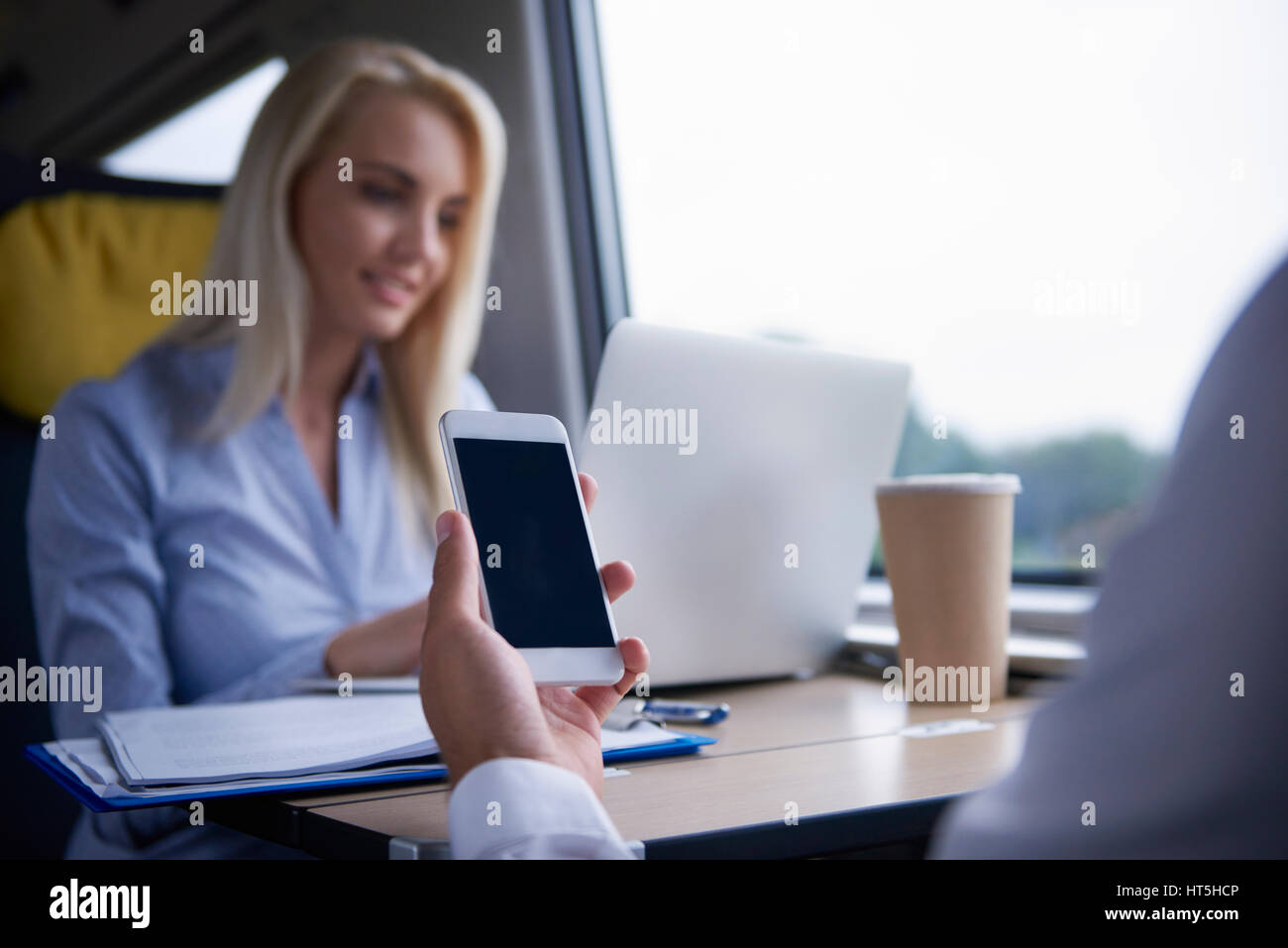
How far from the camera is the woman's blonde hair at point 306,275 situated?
1.43 metres

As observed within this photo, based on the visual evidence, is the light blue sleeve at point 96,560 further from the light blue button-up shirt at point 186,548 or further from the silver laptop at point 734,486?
the silver laptop at point 734,486

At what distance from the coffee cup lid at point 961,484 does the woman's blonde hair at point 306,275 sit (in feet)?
2.62

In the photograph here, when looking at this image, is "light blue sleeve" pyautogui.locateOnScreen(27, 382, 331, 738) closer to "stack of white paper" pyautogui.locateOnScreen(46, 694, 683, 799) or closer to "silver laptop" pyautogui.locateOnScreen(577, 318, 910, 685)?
"stack of white paper" pyautogui.locateOnScreen(46, 694, 683, 799)

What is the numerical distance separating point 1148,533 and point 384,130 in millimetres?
1367

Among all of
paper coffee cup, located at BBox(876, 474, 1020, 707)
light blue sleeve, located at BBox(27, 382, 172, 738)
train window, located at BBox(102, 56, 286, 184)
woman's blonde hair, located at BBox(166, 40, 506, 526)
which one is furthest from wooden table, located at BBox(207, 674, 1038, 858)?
train window, located at BBox(102, 56, 286, 184)

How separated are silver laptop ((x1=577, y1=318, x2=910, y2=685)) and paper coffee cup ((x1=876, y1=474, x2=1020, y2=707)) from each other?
0.08m

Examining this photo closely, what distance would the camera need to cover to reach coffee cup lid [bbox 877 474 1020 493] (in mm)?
944

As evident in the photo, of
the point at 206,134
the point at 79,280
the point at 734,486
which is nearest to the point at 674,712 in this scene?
the point at 734,486

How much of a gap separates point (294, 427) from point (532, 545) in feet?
2.91

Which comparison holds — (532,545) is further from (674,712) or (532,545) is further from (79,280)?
(79,280)
